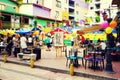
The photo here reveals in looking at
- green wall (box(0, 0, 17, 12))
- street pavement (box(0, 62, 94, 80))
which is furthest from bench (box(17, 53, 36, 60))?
green wall (box(0, 0, 17, 12))

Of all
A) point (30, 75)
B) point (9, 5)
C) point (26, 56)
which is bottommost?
point (30, 75)

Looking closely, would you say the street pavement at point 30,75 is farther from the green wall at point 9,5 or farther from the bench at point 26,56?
the green wall at point 9,5

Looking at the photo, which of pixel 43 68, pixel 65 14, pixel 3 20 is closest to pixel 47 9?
pixel 65 14

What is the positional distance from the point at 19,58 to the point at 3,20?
14.8 metres

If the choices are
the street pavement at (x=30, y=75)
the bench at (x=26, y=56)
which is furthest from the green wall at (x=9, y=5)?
the street pavement at (x=30, y=75)

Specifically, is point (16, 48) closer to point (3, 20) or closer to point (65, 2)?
point (3, 20)

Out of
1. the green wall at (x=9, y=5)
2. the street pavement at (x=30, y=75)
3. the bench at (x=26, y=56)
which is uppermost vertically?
the green wall at (x=9, y=5)

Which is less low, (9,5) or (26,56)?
(9,5)

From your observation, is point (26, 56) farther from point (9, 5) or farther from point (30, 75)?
point (9, 5)

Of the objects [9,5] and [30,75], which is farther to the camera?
[9,5]

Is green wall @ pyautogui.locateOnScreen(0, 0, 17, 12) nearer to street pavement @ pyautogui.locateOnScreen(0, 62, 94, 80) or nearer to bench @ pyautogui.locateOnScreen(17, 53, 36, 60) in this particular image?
bench @ pyautogui.locateOnScreen(17, 53, 36, 60)

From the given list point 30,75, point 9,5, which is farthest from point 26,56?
point 9,5

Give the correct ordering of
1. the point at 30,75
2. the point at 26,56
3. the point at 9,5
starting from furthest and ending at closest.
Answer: the point at 9,5 < the point at 26,56 < the point at 30,75

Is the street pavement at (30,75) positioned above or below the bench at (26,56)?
below
